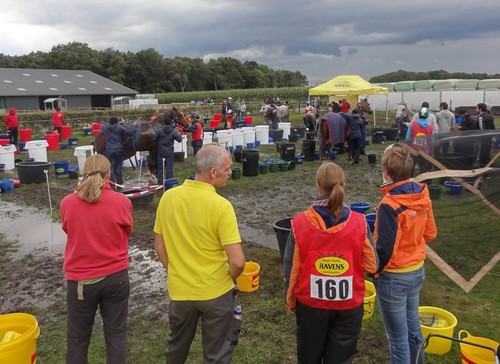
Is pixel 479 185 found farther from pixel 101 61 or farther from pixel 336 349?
pixel 101 61

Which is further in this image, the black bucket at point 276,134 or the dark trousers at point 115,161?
the black bucket at point 276,134

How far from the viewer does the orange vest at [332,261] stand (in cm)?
258

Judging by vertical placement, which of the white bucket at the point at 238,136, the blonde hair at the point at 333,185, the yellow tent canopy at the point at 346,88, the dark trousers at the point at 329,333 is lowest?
the dark trousers at the point at 329,333

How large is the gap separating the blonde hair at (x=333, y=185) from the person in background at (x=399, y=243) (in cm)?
51

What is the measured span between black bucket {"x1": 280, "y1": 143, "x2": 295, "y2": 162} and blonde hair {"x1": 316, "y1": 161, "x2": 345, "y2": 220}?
1115 centimetres

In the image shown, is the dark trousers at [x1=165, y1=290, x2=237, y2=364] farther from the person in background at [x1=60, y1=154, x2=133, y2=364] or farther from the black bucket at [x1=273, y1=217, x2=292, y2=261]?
the black bucket at [x1=273, y1=217, x2=292, y2=261]

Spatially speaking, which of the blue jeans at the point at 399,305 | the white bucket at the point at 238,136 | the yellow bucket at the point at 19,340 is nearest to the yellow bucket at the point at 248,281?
the blue jeans at the point at 399,305

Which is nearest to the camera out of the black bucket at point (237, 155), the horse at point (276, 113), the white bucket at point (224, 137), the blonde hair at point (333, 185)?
the blonde hair at point (333, 185)

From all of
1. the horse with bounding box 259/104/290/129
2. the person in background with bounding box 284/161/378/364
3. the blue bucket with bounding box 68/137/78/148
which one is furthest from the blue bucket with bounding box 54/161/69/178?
the horse with bounding box 259/104/290/129

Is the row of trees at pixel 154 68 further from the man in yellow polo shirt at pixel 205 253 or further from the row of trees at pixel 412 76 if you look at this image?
the man in yellow polo shirt at pixel 205 253

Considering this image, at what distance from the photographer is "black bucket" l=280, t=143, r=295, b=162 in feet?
45.3

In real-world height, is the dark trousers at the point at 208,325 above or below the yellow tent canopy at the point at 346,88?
below

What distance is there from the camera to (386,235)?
9.51ft

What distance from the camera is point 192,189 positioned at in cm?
271
